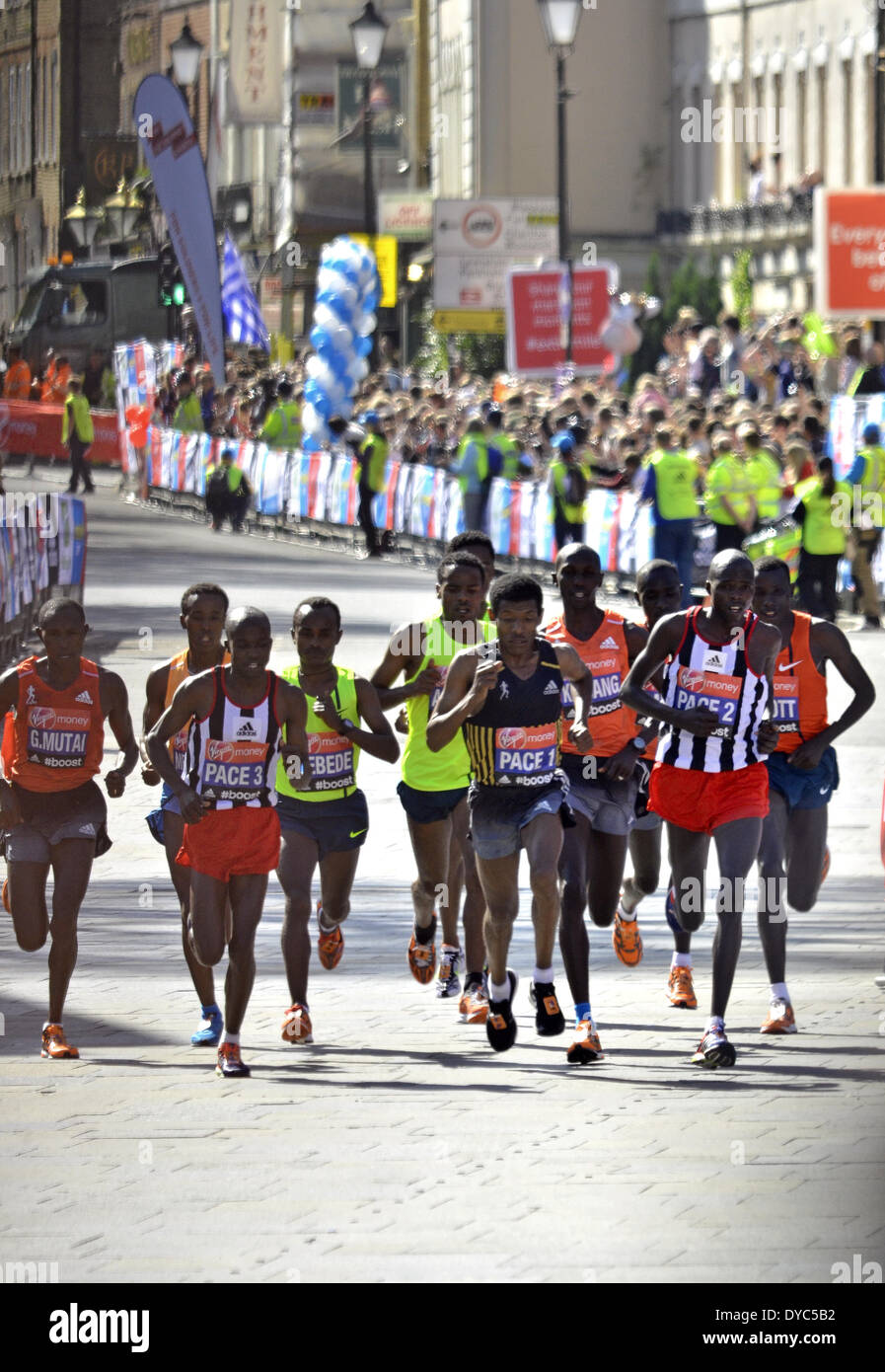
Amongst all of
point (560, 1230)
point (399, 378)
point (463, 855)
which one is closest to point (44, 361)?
point (399, 378)

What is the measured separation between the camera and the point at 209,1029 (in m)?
9.74

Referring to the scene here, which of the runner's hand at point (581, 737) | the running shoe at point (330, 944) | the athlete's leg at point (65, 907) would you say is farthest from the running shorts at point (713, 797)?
the athlete's leg at point (65, 907)

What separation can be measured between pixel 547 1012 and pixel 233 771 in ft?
4.06

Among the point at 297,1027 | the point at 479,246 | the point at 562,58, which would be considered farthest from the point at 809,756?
the point at 479,246

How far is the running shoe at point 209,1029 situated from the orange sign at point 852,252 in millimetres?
12457

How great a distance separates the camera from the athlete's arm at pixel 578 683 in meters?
9.38

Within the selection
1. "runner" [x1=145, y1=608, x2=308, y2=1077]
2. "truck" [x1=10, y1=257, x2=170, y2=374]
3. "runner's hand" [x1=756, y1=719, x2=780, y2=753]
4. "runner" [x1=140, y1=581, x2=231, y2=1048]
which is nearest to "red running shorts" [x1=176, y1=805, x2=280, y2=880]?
"runner" [x1=145, y1=608, x2=308, y2=1077]

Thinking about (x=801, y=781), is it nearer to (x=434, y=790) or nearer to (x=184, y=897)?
(x=434, y=790)

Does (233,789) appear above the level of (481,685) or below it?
below

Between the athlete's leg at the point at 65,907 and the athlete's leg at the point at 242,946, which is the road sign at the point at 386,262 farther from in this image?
the athlete's leg at the point at 242,946

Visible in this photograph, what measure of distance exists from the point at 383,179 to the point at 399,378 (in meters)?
26.1

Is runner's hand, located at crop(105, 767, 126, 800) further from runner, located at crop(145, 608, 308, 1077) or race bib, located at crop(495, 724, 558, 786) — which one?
race bib, located at crop(495, 724, 558, 786)

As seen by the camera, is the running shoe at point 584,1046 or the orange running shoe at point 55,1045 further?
the orange running shoe at point 55,1045
